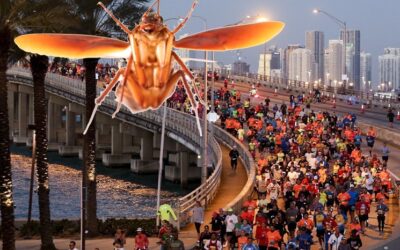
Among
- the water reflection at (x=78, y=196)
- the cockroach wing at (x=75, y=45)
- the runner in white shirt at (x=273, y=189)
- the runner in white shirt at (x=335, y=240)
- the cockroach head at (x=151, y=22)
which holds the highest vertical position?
the cockroach head at (x=151, y=22)

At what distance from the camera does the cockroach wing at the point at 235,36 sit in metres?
5.74

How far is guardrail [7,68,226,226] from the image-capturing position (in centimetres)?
3090

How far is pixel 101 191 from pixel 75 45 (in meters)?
59.8

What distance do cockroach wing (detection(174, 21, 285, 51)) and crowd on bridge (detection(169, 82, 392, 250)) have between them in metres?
12.4

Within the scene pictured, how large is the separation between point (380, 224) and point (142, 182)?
4834 centimetres

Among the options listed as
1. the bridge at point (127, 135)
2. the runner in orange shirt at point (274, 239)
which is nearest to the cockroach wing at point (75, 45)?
the runner in orange shirt at point (274, 239)

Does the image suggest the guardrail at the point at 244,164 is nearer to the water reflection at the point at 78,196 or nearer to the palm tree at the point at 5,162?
the water reflection at the point at 78,196

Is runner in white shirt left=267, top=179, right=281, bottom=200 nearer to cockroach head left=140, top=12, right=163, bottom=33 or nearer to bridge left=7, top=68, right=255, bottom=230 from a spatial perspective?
bridge left=7, top=68, right=255, bottom=230

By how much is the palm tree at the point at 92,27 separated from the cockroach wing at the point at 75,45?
1918 cm

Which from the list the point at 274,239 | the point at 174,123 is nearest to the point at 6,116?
the point at 274,239

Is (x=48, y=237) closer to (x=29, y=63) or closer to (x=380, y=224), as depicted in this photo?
(x=29, y=63)

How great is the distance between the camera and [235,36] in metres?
5.79

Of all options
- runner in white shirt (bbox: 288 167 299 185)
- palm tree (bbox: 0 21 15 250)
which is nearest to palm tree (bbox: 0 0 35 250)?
palm tree (bbox: 0 21 15 250)

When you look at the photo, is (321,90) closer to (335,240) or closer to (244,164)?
(244,164)
